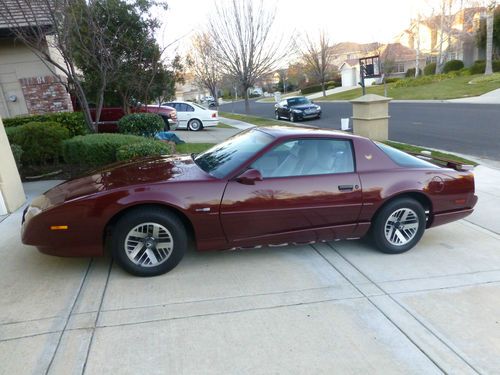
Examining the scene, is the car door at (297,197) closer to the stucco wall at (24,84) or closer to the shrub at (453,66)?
the stucco wall at (24,84)

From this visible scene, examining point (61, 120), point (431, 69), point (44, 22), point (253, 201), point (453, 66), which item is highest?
point (44, 22)

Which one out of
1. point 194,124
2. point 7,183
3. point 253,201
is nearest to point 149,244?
point 253,201

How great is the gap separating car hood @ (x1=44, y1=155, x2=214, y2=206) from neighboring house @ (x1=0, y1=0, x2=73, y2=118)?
8069 millimetres

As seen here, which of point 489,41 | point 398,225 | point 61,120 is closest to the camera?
point 398,225

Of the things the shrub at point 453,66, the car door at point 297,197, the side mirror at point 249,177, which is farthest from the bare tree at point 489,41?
the side mirror at point 249,177

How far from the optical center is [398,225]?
4.23 m

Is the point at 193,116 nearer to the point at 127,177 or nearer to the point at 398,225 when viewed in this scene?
the point at 127,177

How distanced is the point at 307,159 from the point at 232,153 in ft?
2.68

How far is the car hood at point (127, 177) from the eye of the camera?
3.70m

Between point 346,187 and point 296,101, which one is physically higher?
point 346,187

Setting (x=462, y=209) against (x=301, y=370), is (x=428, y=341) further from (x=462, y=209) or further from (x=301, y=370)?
(x=462, y=209)

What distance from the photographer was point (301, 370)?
2535 millimetres

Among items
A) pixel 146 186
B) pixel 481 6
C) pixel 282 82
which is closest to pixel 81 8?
pixel 146 186

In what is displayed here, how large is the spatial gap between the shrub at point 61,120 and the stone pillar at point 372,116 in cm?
742
